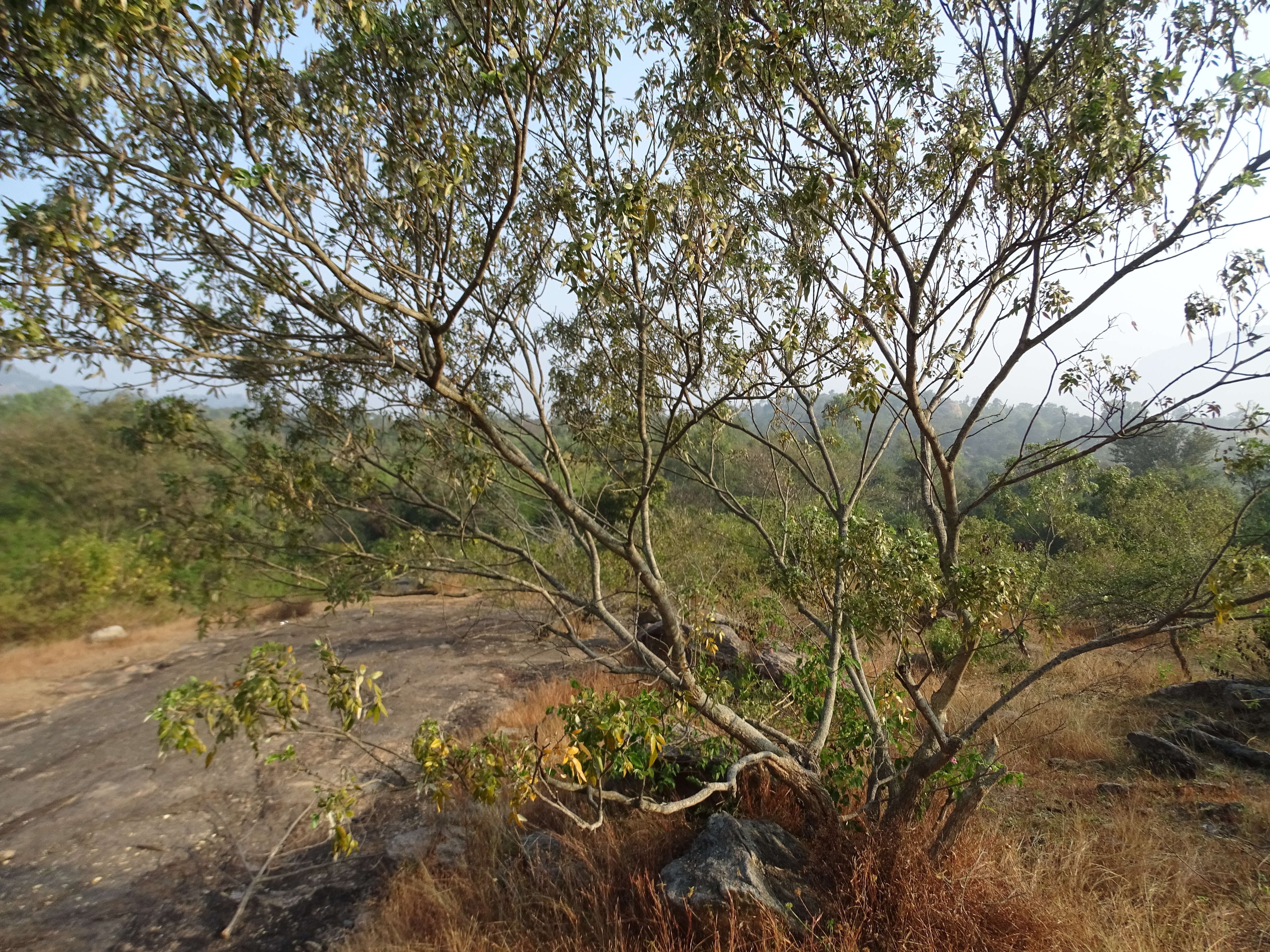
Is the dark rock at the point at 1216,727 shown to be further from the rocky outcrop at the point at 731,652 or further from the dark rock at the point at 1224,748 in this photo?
the rocky outcrop at the point at 731,652

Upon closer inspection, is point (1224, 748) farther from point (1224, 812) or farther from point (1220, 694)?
point (1220, 694)

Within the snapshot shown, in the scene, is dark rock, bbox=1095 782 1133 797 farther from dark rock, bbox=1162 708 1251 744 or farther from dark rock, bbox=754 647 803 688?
dark rock, bbox=754 647 803 688

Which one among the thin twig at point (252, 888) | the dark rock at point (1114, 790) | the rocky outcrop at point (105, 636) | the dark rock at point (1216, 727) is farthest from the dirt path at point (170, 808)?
the dark rock at point (1216, 727)

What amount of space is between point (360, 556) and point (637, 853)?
2.76 metres

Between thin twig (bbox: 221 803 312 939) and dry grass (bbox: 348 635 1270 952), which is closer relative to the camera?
dry grass (bbox: 348 635 1270 952)

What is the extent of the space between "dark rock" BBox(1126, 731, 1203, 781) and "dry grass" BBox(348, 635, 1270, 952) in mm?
139

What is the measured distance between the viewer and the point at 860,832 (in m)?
3.83

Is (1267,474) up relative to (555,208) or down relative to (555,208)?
down

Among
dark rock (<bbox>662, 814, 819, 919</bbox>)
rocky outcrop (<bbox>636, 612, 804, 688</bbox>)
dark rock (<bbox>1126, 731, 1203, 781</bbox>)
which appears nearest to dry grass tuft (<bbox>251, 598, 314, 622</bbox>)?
rocky outcrop (<bbox>636, 612, 804, 688</bbox>)

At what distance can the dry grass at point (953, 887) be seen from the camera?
3.14 meters

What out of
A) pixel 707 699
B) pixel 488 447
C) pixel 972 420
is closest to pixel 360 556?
pixel 488 447

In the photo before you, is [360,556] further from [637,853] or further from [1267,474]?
[1267,474]

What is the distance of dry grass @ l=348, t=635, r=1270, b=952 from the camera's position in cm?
314

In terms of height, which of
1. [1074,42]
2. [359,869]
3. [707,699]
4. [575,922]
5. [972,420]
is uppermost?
[1074,42]
